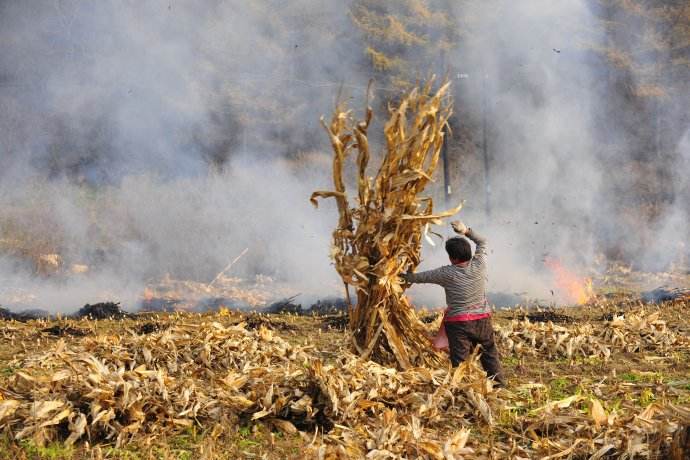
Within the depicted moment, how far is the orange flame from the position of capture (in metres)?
15.8

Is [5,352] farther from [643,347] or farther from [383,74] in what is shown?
[383,74]

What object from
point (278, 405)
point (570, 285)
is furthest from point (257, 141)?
point (278, 405)

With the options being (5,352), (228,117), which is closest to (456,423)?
(5,352)

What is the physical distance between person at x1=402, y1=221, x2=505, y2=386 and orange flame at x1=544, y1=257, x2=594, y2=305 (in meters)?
9.28

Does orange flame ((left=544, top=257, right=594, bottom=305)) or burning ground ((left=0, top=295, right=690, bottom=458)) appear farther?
orange flame ((left=544, top=257, right=594, bottom=305))

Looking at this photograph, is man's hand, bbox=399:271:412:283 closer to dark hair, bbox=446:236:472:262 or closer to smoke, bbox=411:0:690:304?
dark hair, bbox=446:236:472:262

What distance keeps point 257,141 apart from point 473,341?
53.3 feet

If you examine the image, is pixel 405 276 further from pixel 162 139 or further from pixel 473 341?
pixel 162 139

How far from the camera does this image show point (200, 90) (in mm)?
22094

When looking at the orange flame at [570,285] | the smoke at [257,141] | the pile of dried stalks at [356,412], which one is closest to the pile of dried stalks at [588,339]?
the pile of dried stalks at [356,412]

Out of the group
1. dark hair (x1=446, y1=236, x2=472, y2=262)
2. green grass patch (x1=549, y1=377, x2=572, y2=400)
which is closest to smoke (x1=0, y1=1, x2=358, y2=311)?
green grass patch (x1=549, y1=377, x2=572, y2=400)

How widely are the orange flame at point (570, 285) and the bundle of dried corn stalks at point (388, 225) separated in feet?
30.6

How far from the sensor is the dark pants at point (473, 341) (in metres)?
6.35

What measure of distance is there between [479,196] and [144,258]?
34.5 ft
